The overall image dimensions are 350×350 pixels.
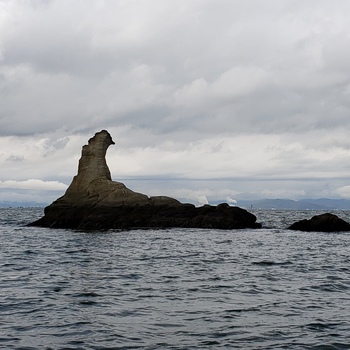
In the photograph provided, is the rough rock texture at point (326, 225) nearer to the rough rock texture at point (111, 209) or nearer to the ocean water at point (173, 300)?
the rough rock texture at point (111, 209)

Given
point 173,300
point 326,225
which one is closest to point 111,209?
point 326,225

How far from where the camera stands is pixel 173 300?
59.2 ft

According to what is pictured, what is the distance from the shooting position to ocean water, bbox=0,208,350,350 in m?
13.5

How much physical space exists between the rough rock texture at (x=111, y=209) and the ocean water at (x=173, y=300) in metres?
25.8

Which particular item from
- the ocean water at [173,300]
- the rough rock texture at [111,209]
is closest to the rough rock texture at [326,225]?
the rough rock texture at [111,209]

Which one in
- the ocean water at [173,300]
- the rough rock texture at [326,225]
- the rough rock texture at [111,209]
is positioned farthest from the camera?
the rough rock texture at [326,225]

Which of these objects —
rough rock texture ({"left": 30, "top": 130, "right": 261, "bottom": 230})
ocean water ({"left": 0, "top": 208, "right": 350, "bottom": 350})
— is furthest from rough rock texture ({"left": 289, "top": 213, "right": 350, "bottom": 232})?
ocean water ({"left": 0, "top": 208, "right": 350, "bottom": 350})

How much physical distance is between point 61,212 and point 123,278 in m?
40.5

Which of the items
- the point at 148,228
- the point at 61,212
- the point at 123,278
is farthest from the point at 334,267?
the point at 61,212

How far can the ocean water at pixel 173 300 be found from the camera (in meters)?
13.5

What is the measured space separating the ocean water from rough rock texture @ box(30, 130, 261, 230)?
25.8 metres

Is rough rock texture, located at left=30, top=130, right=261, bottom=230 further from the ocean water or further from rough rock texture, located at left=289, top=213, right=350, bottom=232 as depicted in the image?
the ocean water

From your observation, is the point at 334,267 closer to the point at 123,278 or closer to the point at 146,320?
the point at 123,278

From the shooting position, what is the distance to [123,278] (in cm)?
2269
